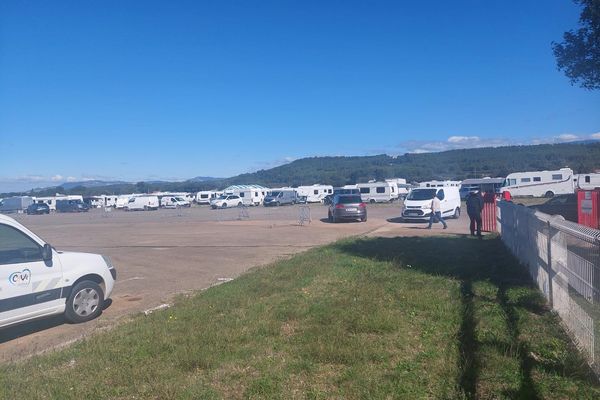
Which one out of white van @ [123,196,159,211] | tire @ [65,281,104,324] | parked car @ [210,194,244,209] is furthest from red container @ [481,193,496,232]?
white van @ [123,196,159,211]

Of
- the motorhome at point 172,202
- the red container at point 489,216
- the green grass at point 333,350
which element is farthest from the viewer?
the motorhome at point 172,202

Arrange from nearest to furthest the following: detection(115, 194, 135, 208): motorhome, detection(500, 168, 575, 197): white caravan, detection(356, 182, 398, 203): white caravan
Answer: detection(500, 168, 575, 197): white caravan, detection(356, 182, 398, 203): white caravan, detection(115, 194, 135, 208): motorhome

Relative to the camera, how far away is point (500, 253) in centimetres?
1380

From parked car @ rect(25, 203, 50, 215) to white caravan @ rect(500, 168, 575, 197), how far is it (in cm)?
5551

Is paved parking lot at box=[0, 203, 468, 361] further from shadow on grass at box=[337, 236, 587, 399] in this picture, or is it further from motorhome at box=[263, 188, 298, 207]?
motorhome at box=[263, 188, 298, 207]

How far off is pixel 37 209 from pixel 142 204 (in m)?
13.9

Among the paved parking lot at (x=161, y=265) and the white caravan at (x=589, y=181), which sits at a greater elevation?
the white caravan at (x=589, y=181)

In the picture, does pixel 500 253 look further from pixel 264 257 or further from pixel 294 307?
pixel 294 307

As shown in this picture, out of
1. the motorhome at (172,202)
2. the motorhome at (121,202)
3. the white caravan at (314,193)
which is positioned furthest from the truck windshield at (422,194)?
the motorhome at (121,202)

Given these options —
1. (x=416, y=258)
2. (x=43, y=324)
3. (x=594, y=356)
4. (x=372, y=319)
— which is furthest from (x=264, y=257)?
(x=594, y=356)

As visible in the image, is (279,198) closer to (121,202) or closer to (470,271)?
(121,202)

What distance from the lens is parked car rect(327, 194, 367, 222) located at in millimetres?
31422

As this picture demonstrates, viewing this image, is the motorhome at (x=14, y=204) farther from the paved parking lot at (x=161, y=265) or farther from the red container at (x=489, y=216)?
the red container at (x=489, y=216)

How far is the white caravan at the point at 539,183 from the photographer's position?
181 feet
